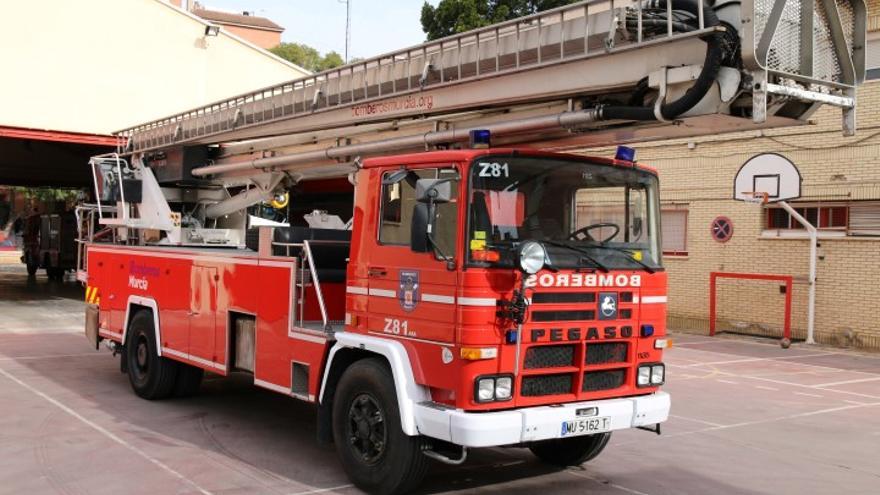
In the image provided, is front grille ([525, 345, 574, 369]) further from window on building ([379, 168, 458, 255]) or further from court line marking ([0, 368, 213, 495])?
court line marking ([0, 368, 213, 495])

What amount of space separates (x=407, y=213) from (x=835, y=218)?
13.1 metres

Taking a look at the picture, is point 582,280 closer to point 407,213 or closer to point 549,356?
point 549,356

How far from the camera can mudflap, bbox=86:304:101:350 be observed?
1127 cm

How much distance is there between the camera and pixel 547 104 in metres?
6.77

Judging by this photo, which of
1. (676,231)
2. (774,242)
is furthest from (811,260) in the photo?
(676,231)

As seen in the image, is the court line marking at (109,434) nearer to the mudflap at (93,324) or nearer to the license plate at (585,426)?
the mudflap at (93,324)

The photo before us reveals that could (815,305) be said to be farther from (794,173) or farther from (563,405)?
(563,405)

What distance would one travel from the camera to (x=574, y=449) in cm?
724

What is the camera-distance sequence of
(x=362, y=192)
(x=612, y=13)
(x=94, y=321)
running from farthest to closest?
(x=94, y=321)
(x=362, y=192)
(x=612, y=13)

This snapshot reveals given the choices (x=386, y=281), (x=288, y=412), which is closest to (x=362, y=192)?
(x=386, y=281)

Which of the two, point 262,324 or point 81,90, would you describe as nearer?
point 262,324

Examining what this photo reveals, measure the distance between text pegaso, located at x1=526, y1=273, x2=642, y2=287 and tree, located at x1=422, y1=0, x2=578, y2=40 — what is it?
1123 inches

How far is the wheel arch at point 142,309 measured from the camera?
9.59 meters

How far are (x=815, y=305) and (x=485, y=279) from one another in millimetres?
13020
